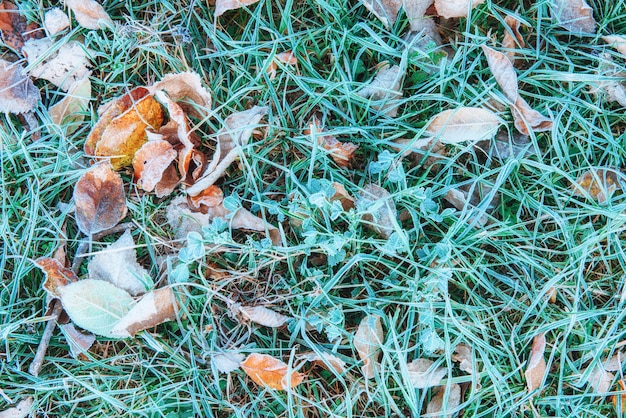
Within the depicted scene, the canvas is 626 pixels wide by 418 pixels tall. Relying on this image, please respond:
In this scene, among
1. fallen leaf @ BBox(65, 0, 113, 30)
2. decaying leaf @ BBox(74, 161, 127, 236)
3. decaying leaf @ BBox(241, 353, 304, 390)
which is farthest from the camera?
fallen leaf @ BBox(65, 0, 113, 30)

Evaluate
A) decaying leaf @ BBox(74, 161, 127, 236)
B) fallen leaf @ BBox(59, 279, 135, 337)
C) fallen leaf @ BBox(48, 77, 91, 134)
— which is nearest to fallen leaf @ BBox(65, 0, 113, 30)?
fallen leaf @ BBox(48, 77, 91, 134)

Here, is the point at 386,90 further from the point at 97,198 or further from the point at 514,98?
the point at 97,198

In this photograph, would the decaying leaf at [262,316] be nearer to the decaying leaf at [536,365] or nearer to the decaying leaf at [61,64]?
the decaying leaf at [536,365]

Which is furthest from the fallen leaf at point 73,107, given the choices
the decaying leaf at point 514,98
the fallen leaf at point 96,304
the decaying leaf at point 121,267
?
the decaying leaf at point 514,98

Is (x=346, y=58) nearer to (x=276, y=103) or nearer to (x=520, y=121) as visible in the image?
(x=276, y=103)

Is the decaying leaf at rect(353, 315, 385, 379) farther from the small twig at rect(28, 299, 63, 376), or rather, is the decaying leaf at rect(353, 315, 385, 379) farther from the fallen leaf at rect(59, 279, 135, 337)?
the small twig at rect(28, 299, 63, 376)

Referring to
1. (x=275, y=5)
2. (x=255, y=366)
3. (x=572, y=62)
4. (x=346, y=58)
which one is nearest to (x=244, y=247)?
(x=255, y=366)

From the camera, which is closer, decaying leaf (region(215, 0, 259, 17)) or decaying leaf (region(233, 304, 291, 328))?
decaying leaf (region(233, 304, 291, 328))

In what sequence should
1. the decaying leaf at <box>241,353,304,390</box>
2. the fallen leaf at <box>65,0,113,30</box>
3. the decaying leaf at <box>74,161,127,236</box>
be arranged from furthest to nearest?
the fallen leaf at <box>65,0,113,30</box> < the decaying leaf at <box>74,161,127,236</box> < the decaying leaf at <box>241,353,304,390</box>

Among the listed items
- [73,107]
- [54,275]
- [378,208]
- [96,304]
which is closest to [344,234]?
[378,208]
